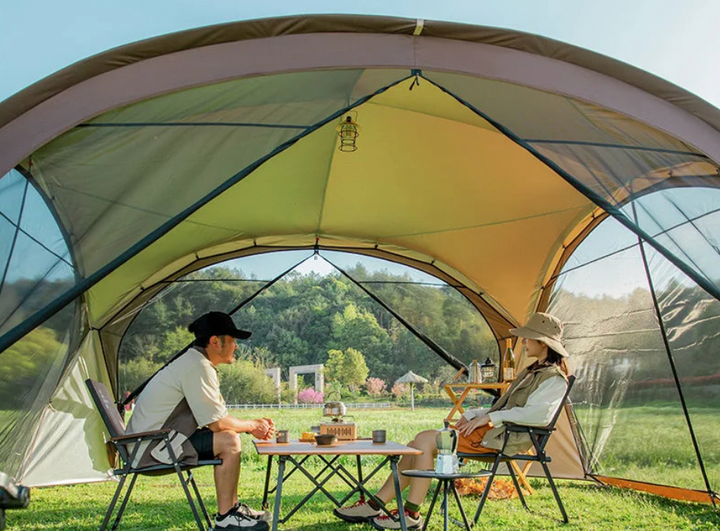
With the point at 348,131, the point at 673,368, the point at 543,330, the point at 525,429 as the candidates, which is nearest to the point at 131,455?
the point at 525,429

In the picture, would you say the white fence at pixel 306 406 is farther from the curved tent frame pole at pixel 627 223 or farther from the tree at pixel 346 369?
the curved tent frame pole at pixel 627 223

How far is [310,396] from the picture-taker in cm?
1145

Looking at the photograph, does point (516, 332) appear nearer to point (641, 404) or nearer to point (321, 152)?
point (641, 404)

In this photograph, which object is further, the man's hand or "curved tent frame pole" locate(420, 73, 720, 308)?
the man's hand

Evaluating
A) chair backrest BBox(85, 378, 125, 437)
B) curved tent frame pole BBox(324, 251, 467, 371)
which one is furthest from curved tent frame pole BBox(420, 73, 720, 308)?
curved tent frame pole BBox(324, 251, 467, 371)

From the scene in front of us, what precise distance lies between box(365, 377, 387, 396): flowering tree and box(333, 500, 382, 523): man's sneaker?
26.2ft

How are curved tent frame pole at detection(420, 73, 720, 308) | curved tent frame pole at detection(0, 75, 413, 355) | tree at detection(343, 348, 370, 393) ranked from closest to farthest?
curved tent frame pole at detection(0, 75, 413, 355), curved tent frame pole at detection(420, 73, 720, 308), tree at detection(343, 348, 370, 393)

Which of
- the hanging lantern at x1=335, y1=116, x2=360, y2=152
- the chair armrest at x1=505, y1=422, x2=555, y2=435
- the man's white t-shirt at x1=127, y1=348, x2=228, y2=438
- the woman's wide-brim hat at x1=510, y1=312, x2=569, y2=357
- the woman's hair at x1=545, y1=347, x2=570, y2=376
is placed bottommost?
the chair armrest at x1=505, y1=422, x2=555, y2=435

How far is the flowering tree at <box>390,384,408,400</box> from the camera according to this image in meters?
11.5

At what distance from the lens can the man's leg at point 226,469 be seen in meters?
3.48

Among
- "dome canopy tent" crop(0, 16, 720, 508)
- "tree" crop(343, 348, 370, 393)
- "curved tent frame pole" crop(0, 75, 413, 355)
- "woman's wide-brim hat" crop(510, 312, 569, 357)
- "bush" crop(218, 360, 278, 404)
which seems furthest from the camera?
"tree" crop(343, 348, 370, 393)

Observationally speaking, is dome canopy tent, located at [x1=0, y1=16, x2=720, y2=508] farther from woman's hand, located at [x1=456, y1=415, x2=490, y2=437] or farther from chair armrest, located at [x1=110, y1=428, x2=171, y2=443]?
woman's hand, located at [x1=456, y1=415, x2=490, y2=437]

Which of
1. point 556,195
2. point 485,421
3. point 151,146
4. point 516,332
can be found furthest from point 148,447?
point 556,195

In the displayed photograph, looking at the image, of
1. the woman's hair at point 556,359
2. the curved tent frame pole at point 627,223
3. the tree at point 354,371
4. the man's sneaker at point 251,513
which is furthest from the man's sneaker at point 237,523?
the tree at point 354,371
